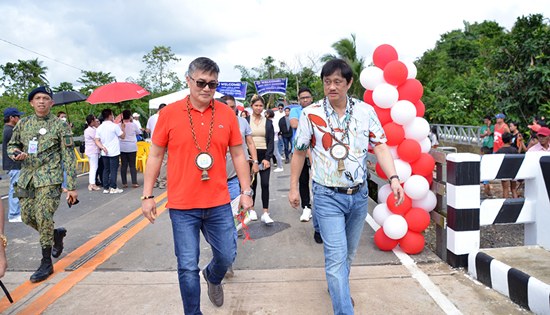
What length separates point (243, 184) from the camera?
3291 millimetres

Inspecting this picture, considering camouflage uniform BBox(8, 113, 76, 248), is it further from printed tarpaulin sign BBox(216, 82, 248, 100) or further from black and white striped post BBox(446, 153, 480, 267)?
printed tarpaulin sign BBox(216, 82, 248, 100)

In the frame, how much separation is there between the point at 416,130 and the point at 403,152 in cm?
30

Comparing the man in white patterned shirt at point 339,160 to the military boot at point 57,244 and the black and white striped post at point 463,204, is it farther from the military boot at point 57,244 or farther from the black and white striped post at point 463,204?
the military boot at point 57,244

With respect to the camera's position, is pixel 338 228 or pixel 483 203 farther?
pixel 483 203

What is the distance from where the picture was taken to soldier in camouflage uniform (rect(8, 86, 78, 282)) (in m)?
4.18

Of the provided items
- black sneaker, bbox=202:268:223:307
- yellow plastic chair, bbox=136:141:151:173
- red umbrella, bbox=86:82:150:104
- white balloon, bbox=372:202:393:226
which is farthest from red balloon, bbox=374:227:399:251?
yellow plastic chair, bbox=136:141:151:173

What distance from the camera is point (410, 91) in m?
4.62

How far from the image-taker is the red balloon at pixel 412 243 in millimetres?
4406

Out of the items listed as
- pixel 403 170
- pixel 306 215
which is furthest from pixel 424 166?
pixel 306 215

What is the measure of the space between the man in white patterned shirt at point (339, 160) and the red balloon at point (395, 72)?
1.51 meters

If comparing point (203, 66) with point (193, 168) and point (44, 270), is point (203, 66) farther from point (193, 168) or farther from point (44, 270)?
point (44, 270)

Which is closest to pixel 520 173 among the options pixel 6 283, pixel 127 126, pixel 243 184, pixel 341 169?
pixel 341 169

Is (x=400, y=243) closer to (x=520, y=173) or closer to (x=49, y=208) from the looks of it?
(x=520, y=173)

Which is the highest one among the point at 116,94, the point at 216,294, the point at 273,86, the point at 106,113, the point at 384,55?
the point at 273,86
